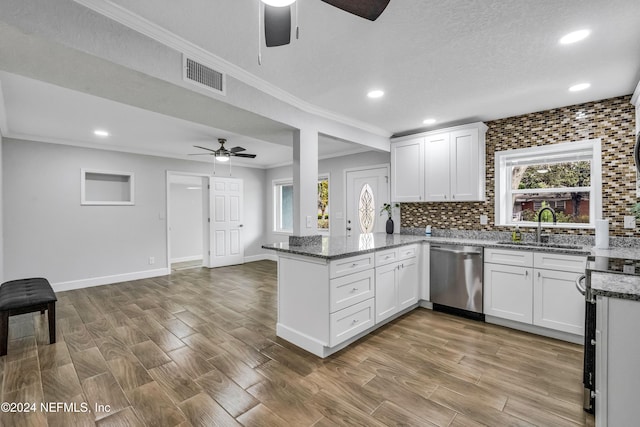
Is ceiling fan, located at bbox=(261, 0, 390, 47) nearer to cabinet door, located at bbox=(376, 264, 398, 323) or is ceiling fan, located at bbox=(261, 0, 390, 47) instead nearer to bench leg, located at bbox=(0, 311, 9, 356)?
cabinet door, located at bbox=(376, 264, 398, 323)

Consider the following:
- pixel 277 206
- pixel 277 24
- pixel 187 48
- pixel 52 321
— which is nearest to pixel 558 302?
pixel 277 24

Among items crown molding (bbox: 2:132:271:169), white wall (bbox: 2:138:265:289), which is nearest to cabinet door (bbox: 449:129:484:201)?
crown molding (bbox: 2:132:271:169)

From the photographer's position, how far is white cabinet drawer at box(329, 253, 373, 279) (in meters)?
2.53

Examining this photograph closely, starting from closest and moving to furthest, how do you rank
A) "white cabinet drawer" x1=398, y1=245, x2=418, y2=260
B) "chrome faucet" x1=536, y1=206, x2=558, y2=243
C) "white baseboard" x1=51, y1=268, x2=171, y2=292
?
"chrome faucet" x1=536, y1=206, x2=558, y2=243
"white cabinet drawer" x1=398, y1=245, x2=418, y2=260
"white baseboard" x1=51, y1=268, x2=171, y2=292

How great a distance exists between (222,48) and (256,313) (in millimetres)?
2903

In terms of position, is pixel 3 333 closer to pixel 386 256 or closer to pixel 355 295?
pixel 355 295

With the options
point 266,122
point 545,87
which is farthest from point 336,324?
point 545,87

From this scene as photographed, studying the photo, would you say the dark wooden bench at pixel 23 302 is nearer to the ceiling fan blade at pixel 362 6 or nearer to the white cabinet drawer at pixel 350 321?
the white cabinet drawer at pixel 350 321

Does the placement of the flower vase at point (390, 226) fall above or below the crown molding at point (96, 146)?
below

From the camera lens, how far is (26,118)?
Answer: 3.59 meters

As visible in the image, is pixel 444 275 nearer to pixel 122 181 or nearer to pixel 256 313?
pixel 256 313

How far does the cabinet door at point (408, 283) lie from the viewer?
3.39m

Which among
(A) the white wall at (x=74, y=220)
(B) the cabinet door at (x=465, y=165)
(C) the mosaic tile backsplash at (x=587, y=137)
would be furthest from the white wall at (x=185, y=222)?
(C) the mosaic tile backsplash at (x=587, y=137)

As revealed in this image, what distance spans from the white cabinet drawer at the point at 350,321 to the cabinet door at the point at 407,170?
1.86 meters
